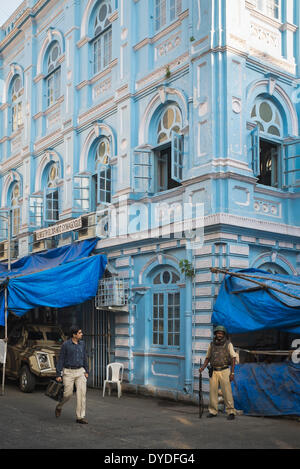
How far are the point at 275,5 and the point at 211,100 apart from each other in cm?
402

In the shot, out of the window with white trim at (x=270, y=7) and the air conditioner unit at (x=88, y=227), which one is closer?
the window with white trim at (x=270, y=7)

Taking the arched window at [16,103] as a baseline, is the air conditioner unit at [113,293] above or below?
below

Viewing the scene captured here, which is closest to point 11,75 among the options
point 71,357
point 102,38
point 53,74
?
point 53,74

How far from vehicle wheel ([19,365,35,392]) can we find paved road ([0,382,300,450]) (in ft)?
6.41

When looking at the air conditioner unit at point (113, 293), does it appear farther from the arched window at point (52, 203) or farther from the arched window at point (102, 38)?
the arched window at point (102, 38)

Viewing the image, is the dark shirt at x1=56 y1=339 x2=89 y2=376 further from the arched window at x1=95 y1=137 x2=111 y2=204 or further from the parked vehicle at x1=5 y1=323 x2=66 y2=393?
the arched window at x1=95 y1=137 x2=111 y2=204

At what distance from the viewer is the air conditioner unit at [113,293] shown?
14930 mm

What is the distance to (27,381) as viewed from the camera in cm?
1490

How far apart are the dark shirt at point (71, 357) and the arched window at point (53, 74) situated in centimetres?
1223

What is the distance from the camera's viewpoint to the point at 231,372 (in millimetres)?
10586

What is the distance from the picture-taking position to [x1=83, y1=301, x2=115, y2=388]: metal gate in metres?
16.0

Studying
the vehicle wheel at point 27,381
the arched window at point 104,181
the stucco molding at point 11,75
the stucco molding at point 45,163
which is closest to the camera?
the vehicle wheel at point 27,381

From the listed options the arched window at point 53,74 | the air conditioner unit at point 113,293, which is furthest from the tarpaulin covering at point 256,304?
the arched window at point 53,74
